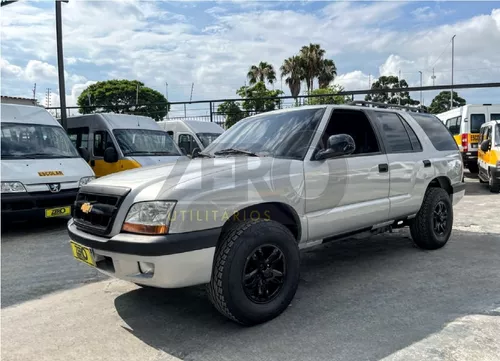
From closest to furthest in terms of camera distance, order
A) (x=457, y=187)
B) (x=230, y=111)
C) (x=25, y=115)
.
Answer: (x=457, y=187)
(x=25, y=115)
(x=230, y=111)

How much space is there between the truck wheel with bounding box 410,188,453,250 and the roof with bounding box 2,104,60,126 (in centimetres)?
665

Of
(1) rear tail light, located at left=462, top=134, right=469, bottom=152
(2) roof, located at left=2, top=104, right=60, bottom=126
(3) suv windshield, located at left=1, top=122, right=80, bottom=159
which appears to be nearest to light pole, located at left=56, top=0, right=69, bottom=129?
(2) roof, located at left=2, top=104, right=60, bottom=126

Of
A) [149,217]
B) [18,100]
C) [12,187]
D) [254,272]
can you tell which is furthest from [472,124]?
[18,100]

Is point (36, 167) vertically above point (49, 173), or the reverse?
point (36, 167)

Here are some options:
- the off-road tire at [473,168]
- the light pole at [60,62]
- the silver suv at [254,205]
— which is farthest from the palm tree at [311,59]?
the silver suv at [254,205]

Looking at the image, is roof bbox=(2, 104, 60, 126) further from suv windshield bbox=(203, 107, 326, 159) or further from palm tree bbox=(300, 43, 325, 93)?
palm tree bbox=(300, 43, 325, 93)

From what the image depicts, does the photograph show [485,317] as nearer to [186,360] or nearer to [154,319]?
[186,360]

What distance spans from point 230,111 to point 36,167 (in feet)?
27.6

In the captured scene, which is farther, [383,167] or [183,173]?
[383,167]

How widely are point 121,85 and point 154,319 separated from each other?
59.4 m

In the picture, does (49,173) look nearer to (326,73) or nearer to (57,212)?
(57,212)

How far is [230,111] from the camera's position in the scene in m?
14.2

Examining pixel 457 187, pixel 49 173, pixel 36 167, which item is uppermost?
pixel 36 167

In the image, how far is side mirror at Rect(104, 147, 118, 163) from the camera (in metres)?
8.40
